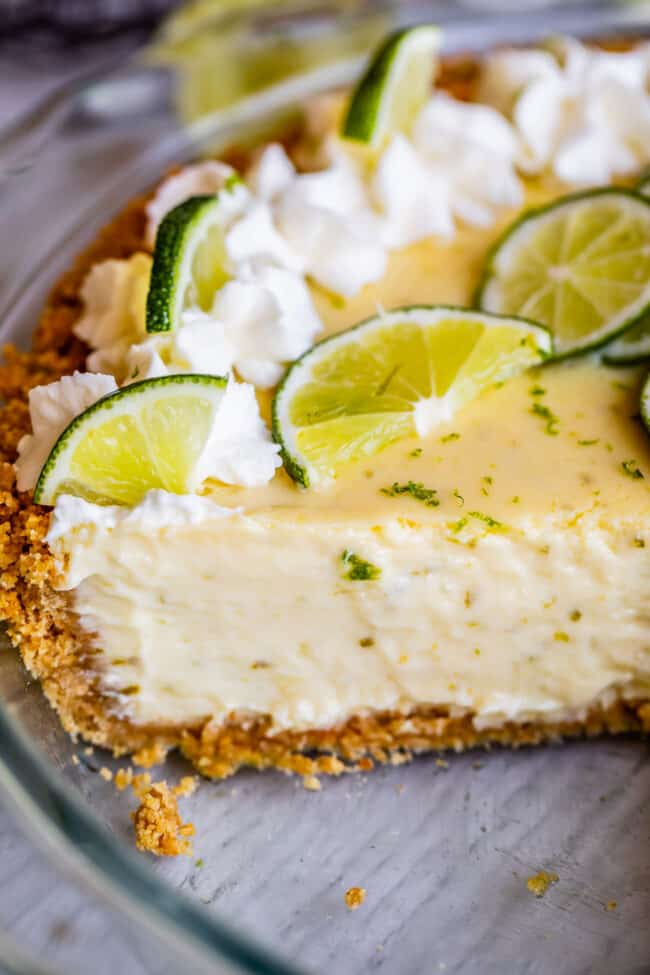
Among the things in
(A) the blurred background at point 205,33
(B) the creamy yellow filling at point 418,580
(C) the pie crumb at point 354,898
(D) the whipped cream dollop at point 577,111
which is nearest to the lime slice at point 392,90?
(D) the whipped cream dollop at point 577,111

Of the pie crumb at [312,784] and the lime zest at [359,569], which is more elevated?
the lime zest at [359,569]

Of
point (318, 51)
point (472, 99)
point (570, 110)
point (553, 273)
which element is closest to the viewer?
point (553, 273)

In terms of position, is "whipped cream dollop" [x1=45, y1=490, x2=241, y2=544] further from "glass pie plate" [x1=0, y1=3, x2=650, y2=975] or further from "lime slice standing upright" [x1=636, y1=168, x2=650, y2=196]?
"lime slice standing upright" [x1=636, y1=168, x2=650, y2=196]

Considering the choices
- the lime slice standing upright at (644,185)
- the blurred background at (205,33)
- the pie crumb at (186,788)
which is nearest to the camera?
the pie crumb at (186,788)

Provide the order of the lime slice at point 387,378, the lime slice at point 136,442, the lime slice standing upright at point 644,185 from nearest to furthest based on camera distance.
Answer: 1. the lime slice at point 136,442
2. the lime slice at point 387,378
3. the lime slice standing upright at point 644,185

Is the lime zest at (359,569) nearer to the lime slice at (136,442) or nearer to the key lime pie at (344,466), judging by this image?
the key lime pie at (344,466)

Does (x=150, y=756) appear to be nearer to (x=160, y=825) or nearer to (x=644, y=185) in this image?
(x=160, y=825)

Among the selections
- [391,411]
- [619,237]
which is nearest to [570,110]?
[619,237]

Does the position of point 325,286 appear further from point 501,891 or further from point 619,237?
point 501,891
